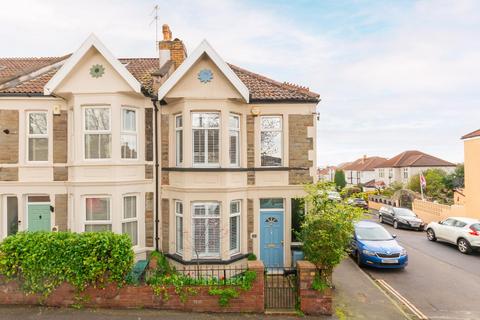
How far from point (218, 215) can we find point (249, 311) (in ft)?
11.2

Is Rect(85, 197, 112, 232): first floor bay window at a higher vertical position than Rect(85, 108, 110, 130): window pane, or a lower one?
lower

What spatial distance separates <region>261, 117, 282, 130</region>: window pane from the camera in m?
11.3

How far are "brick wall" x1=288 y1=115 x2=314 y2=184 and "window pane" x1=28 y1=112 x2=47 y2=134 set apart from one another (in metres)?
9.16

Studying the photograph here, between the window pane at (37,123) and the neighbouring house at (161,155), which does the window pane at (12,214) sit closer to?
the neighbouring house at (161,155)

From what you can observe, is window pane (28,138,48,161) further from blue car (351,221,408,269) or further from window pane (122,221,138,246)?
blue car (351,221,408,269)

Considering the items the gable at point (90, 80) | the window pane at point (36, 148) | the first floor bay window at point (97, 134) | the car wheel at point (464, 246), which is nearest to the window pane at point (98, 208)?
the first floor bay window at point (97, 134)

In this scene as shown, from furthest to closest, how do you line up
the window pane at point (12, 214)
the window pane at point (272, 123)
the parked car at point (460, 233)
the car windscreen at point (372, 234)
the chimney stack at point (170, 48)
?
the parked car at point (460, 233) < the car windscreen at point (372, 234) < the chimney stack at point (170, 48) < the window pane at point (272, 123) < the window pane at point (12, 214)

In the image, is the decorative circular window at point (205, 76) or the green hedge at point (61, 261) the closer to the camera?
the green hedge at point (61, 261)

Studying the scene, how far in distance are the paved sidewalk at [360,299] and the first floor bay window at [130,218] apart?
282 inches

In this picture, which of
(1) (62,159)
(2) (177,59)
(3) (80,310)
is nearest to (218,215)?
(3) (80,310)

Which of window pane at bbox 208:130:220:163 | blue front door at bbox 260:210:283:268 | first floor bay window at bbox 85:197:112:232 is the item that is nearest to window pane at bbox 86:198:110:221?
first floor bay window at bbox 85:197:112:232

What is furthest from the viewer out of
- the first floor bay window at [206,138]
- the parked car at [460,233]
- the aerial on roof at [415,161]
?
the aerial on roof at [415,161]

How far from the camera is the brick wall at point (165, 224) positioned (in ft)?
35.4

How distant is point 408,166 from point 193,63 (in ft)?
196
